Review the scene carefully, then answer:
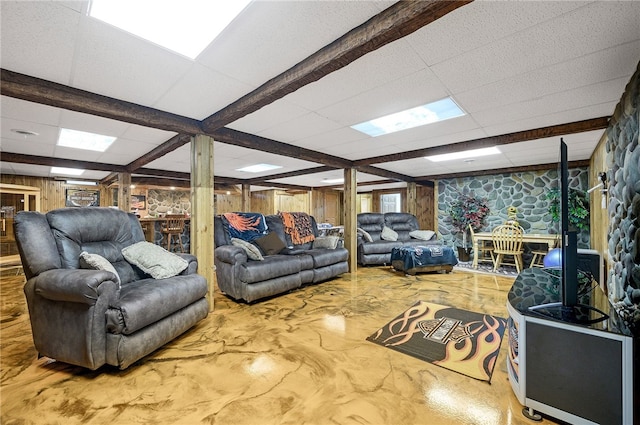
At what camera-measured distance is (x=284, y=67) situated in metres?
1.93

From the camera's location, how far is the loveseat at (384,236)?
554 cm

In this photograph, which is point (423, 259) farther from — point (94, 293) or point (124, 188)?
point (124, 188)

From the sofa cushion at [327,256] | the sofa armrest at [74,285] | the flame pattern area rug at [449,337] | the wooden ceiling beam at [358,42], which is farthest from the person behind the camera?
the sofa cushion at [327,256]

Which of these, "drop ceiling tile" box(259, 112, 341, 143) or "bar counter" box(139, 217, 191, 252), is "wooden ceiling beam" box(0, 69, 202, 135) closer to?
"drop ceiling tile" box(259, 112, 341, 143)

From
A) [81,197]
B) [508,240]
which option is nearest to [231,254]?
[508,240]

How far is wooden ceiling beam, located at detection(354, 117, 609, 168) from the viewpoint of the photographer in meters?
2.99

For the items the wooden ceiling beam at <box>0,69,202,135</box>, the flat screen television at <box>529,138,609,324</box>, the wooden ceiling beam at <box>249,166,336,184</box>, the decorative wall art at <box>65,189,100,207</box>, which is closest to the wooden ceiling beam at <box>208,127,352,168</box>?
the wooden ceiling beam at <box>0,69,202,135</box>

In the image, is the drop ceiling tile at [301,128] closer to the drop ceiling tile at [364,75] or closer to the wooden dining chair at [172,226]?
the drop ceiling tile at [364,75]

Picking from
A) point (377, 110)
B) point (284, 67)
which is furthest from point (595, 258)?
point (284, 67)

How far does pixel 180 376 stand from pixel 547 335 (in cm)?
213

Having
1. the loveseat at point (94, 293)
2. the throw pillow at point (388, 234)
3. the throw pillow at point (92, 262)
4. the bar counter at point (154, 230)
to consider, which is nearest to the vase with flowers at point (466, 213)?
the throw pillow at point (388, 234)

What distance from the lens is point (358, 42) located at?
1.51 meters

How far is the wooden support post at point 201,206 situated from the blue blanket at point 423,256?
3.12m

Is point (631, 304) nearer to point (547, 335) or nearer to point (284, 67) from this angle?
point (547, 335)
